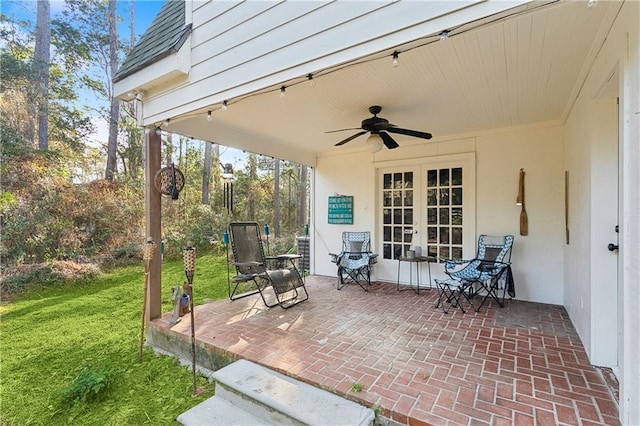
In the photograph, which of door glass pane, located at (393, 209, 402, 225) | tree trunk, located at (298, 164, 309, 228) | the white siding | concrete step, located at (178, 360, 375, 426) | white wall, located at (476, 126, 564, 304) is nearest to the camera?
concrete step, located at (178, 360, 375, 426)

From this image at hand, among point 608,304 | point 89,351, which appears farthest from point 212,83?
point 608,304

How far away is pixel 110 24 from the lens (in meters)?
10.9

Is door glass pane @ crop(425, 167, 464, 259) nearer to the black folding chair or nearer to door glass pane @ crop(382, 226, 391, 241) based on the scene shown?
door glass pane @ crop(382, 226, 391, 241)

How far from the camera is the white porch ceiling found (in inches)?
84.0

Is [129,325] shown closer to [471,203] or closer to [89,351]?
[89,351]

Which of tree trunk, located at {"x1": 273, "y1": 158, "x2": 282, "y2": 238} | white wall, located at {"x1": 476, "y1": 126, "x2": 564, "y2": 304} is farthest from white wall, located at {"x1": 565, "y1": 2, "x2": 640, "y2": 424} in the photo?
tree trunk, located at {"x1": 273, "y1": 158, "x2": 282, "y2": 238}

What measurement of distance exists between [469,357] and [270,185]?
11894mm

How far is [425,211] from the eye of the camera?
206 inches

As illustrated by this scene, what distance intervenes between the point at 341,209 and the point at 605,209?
4.13m

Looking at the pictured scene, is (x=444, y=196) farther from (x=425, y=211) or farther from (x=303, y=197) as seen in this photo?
(x=303, y=197)

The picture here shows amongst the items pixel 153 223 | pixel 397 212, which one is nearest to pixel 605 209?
pixel 397 212

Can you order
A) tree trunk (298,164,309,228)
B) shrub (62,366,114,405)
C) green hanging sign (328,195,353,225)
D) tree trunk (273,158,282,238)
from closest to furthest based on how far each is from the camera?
shrub (62,366,114,405) → green hanging sign (328,195,353,225) → tree trunk (273,158,282,238) → tree trunk (298,164,309,228)

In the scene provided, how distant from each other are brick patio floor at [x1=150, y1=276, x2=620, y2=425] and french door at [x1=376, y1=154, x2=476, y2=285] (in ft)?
4.18

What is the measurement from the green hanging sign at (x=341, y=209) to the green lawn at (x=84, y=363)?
2534 millimetres
